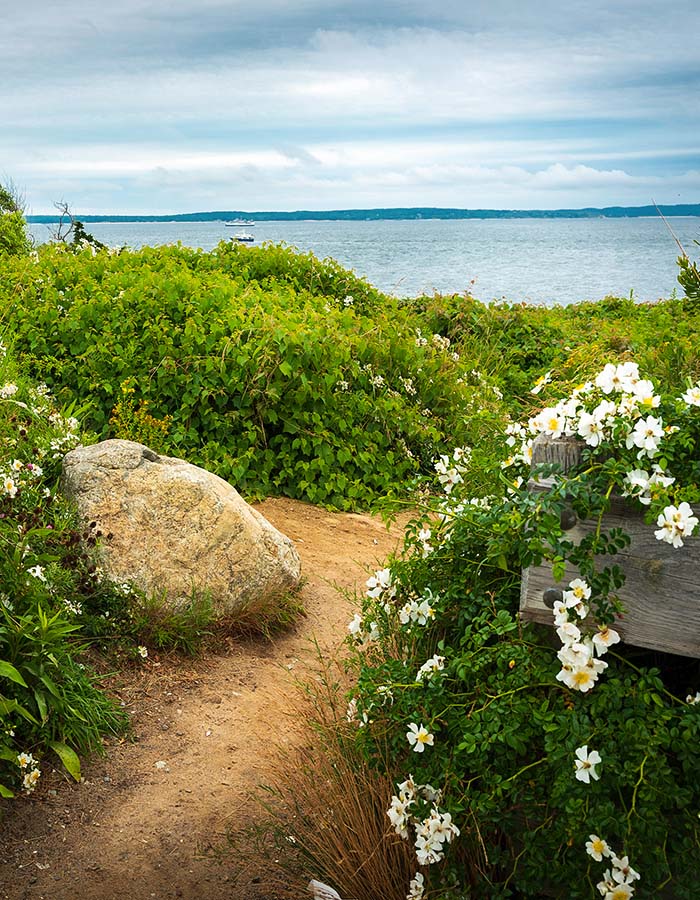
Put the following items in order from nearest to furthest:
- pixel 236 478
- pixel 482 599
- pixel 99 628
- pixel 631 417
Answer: pixel 631 417 → pixel 482 599 → pixel 99 628 → pixel 236 478

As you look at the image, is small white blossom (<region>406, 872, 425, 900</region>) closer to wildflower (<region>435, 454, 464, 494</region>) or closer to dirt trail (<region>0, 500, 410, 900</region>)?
dirt trail (<region>0, 500, 410, 900</region>)

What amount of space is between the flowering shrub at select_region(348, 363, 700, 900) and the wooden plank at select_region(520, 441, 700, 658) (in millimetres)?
42

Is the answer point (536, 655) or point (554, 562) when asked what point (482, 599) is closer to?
point (536, 655)

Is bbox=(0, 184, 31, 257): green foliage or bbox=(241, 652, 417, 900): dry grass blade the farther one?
bbox=(0, 184, 31, 257): green foliage

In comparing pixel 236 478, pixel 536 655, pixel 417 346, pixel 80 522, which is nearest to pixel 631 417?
pixel 536 655

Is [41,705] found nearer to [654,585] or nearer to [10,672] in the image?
[10,672]

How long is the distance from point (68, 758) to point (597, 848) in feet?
7.02

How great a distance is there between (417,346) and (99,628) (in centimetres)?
504

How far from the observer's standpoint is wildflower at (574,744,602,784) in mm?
2240

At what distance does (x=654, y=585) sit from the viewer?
2377 millimetres

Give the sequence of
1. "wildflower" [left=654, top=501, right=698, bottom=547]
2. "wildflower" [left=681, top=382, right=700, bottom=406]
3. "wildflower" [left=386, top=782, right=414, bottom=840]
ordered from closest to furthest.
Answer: "wildflower" [left=654, top=501, right=698, bottom=547] < "wildflower" [left=681, top=382, right=700, bottom=406] < "wildflower" [left=386, top=782, right=414, bottom=840]

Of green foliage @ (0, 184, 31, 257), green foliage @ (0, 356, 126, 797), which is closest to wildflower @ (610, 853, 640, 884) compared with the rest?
green foliage @ (0, 356, 126, 797)

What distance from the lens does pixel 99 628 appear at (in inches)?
175

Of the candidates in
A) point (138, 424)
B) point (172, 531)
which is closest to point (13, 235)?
point (138, 424)
